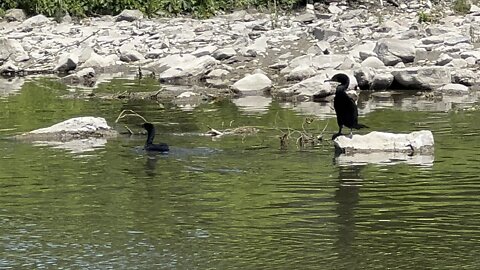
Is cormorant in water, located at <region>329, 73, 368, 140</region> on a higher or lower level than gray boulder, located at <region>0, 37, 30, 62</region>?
lower

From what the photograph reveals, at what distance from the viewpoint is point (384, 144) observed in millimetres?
12773

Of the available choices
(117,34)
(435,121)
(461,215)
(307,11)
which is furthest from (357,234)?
(307,11)

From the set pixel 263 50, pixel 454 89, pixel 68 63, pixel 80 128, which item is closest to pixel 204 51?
pixel 263 50

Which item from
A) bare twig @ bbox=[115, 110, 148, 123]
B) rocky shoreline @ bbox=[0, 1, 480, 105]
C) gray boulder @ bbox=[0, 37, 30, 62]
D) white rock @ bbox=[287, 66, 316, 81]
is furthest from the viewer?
gray boulder @ bbox=[0, 37, 30, 62]

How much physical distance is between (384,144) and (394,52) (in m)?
9.24

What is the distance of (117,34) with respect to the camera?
1125 inches

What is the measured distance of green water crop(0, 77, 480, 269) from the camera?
320 inches

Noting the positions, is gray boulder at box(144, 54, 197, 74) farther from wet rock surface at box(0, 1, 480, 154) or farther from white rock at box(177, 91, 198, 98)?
white rock at box(177, 91, 198, 98)

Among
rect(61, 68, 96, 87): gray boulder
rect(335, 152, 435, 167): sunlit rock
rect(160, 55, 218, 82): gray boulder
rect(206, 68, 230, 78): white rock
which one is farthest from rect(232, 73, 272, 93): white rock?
rect(335, 152, 435, 167): sunlit rock

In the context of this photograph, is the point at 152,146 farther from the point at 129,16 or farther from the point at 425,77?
the point at 129,16

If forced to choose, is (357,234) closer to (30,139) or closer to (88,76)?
(30,139)

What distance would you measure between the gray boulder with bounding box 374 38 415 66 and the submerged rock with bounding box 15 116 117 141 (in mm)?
8378

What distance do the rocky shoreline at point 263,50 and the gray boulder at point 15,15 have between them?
3 cm

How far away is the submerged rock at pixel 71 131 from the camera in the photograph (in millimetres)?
14594
